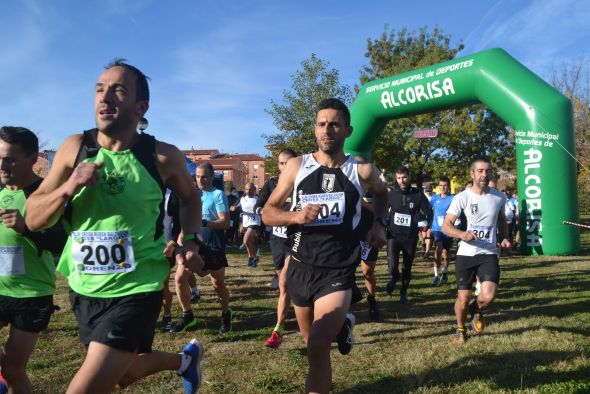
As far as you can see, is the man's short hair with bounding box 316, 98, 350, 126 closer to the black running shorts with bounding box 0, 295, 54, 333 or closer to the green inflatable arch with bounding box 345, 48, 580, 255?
the black running shorts with bounding box 0, 295, 54, 333

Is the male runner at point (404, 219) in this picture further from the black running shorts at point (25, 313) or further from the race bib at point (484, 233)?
the black running shorts at point (25, 313)

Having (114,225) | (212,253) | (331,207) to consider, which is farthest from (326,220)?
(212,253)

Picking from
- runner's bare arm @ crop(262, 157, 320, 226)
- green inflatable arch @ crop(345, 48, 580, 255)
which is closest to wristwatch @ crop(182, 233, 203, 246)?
runner's bare arm @ crop(262, 157, 320, 226)

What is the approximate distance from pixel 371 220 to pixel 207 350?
2453mm

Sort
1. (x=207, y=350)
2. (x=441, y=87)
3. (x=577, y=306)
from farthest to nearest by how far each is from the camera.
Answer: (x=441, y=87) < (x=577, y=306) < (x=207, y=350)

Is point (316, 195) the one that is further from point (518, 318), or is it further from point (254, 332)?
point (518, 318)

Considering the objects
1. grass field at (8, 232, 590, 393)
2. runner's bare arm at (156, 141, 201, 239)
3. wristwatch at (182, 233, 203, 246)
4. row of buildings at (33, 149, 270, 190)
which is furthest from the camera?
row of buildings at (33, 149, 270, 190)

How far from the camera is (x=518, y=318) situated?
6.34 m

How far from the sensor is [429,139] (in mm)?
29547

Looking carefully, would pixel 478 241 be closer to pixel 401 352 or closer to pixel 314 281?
pixel 401 352

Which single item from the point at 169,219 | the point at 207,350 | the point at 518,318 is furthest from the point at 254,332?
the point at 518,318

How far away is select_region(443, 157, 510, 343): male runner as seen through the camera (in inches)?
207

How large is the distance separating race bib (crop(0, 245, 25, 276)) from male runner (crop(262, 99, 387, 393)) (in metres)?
1.66

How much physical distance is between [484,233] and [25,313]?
451 centimetres
